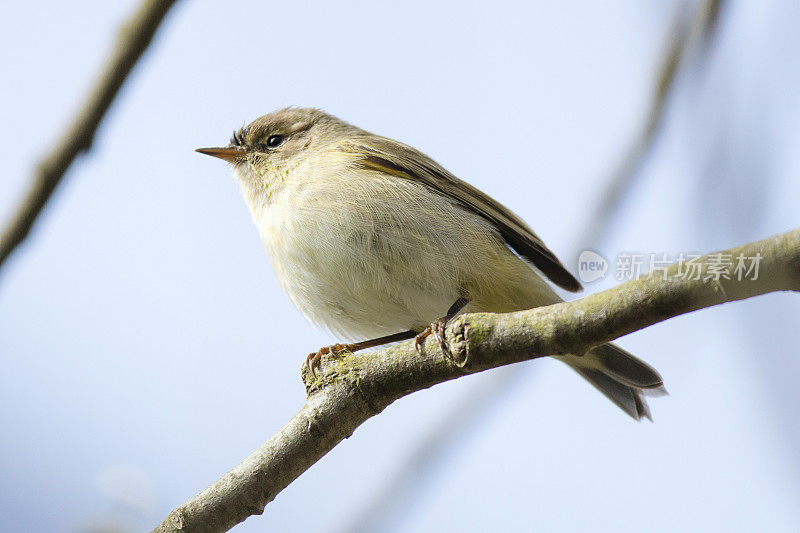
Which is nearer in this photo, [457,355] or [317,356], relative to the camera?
[457,355]

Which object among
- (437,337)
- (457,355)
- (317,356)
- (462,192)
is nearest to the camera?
(457,355)

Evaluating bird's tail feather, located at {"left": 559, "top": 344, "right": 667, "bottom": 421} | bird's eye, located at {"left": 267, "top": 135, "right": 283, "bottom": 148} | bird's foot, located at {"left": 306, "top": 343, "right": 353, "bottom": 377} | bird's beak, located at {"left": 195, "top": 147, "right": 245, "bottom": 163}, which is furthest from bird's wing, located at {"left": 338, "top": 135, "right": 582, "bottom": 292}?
bird's foot, located at {"left": 306, "top": 343, "right": 353, "bottom": 377}

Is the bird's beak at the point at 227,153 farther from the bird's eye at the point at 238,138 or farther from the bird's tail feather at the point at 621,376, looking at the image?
the bird's tail feather at the point at 621,376

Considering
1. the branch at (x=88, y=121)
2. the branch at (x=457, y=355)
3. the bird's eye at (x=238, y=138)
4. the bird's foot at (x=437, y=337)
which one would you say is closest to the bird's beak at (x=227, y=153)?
the bird's eye at (x=238, y=138)

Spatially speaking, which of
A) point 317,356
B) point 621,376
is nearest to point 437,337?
point 317,356

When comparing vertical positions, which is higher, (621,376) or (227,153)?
(227,153)

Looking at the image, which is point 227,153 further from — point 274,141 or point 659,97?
point 659,97
